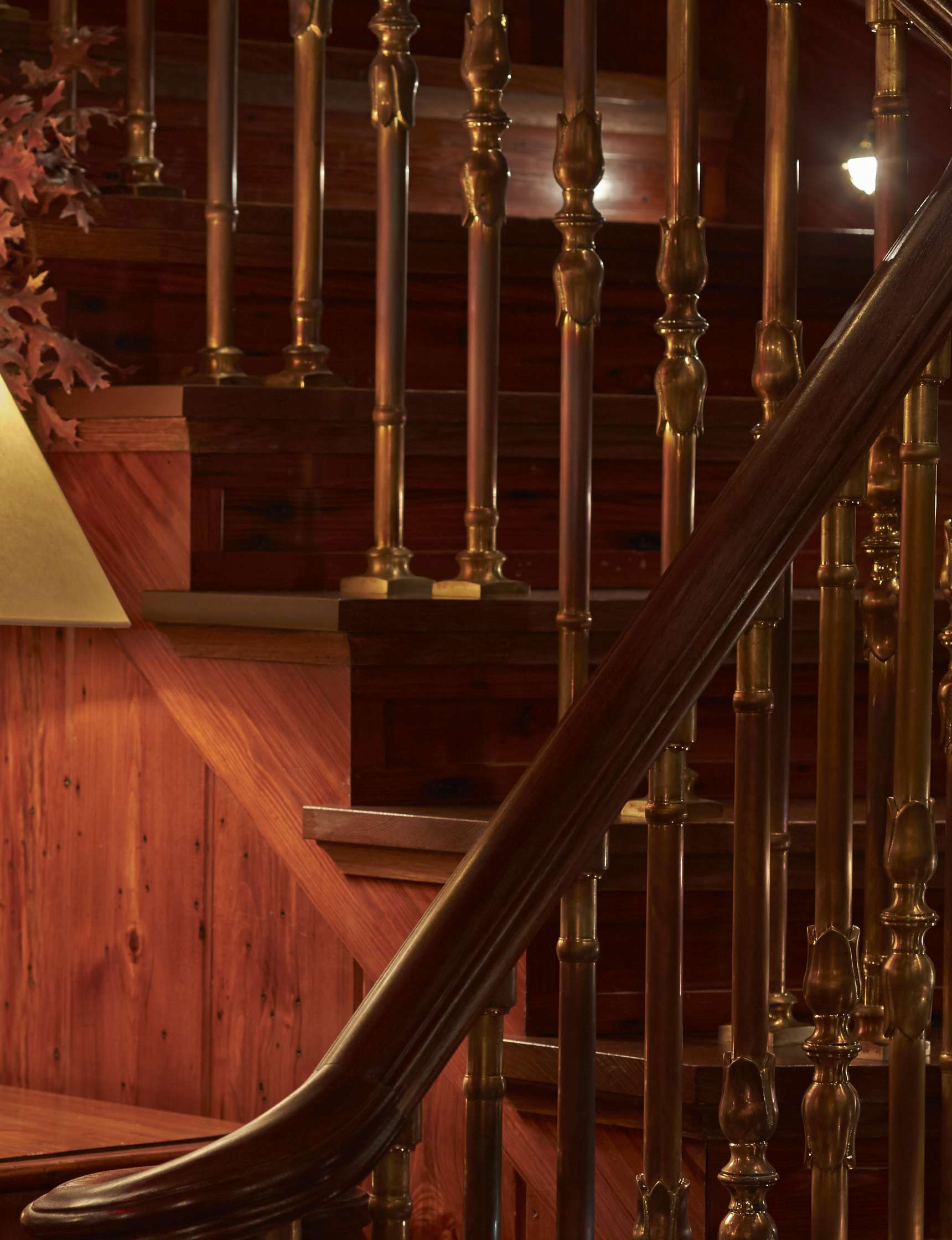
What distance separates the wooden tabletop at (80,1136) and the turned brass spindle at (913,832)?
2.37 feet

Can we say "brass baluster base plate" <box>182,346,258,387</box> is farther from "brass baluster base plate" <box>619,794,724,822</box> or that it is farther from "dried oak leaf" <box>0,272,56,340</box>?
"brass baluster base plate" <box>619,794,724,822</box>

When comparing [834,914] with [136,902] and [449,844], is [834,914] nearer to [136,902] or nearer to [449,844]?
[449,844]

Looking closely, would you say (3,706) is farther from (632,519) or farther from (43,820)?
Result: (632,519)

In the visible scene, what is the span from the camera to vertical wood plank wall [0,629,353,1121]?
6.44 feet

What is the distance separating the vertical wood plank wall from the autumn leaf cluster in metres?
0.30

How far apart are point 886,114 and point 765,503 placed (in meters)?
0.41

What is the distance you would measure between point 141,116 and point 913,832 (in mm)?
1453

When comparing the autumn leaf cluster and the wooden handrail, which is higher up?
the autumn leaf cluster

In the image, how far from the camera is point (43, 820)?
2.16 m

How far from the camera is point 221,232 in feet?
6.88

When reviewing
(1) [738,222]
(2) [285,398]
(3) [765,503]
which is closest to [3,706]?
(2) [285,398]

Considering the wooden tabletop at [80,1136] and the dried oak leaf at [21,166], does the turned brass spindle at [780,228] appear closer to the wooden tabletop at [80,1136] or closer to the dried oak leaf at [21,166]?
the wooden tabletop at [80,1136]

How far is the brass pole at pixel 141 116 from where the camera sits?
2312 millimetres

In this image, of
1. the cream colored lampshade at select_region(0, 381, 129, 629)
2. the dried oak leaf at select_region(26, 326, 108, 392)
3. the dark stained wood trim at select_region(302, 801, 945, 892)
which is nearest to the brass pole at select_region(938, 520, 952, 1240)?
the dark stained wood trim at select_region(302, 801, 945, 892)
